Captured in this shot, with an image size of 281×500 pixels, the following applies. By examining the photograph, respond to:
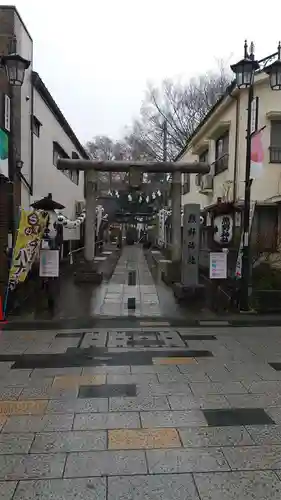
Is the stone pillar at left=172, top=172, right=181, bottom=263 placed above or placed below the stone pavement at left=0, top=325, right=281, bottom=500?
above

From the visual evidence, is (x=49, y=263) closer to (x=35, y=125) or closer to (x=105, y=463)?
(x=35, y=125)

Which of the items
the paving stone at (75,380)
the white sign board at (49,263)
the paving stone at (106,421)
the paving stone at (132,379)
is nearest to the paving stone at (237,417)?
the paving stone at (106,421)

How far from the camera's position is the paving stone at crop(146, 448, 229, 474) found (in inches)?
141

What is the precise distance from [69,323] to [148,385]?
14.7ft

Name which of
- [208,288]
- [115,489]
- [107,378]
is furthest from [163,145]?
[115,489]

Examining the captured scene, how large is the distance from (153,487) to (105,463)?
0.56 meters

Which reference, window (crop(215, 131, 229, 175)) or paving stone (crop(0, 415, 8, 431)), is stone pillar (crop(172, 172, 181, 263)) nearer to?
window (crop(215, 131, 229, 175))

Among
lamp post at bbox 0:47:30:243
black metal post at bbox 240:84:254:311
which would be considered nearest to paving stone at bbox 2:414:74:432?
black metal post at bbox 240:84:254:311

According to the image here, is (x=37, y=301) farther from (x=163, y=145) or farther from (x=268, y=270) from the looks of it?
(x=163, y=145)

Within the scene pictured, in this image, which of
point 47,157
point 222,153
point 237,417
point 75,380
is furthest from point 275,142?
point 237,417

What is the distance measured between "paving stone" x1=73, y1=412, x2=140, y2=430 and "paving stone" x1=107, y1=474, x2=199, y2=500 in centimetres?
100

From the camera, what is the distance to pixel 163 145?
37688 mm

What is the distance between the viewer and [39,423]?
14.8 feet

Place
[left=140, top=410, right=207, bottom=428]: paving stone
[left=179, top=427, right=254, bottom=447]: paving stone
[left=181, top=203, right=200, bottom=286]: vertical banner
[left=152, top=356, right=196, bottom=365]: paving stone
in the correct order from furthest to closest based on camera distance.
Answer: [left=181, top=203, right=200, bottom=286]: vertical banner, [left=152, top=356, right=196, bottom=365]: paving stone, [left=140, top=410, right=207, bottom=428]: paving stone, [left=179, top=427, right=254, bottom=447]: paving stone
